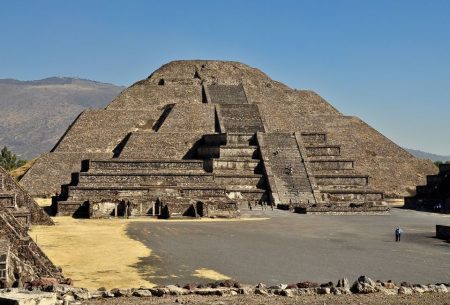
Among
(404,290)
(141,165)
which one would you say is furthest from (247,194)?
(404,290)

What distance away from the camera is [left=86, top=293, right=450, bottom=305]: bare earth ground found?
43.9 feet

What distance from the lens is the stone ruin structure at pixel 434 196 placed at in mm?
47688

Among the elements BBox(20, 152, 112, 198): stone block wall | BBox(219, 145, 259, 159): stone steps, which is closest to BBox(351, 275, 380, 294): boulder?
BBox(219, 145, 259, 159): stone steps

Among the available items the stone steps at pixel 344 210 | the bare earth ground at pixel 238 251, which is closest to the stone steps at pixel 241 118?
the stone steps at pixel 344 210

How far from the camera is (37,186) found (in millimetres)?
52344

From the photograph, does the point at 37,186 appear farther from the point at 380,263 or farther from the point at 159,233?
the point at 380,263

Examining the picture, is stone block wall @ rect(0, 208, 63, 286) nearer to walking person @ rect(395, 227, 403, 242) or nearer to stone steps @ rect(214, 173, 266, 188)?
walking person @ rect(395, 227, 403, 242)

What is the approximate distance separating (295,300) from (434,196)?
38590mm

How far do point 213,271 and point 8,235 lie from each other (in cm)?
588

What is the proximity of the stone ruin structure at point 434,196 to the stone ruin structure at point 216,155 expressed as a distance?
3613 mm

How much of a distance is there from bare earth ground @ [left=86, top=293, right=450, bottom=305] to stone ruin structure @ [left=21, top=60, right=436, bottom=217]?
80.6 ft

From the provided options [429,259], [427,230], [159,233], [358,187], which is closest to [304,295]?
[429,259]

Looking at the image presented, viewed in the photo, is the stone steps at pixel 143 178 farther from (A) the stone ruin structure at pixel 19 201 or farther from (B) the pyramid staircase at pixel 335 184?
(A) the stone ruin structure at pixel 19 201

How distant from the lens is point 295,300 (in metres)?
13.8
